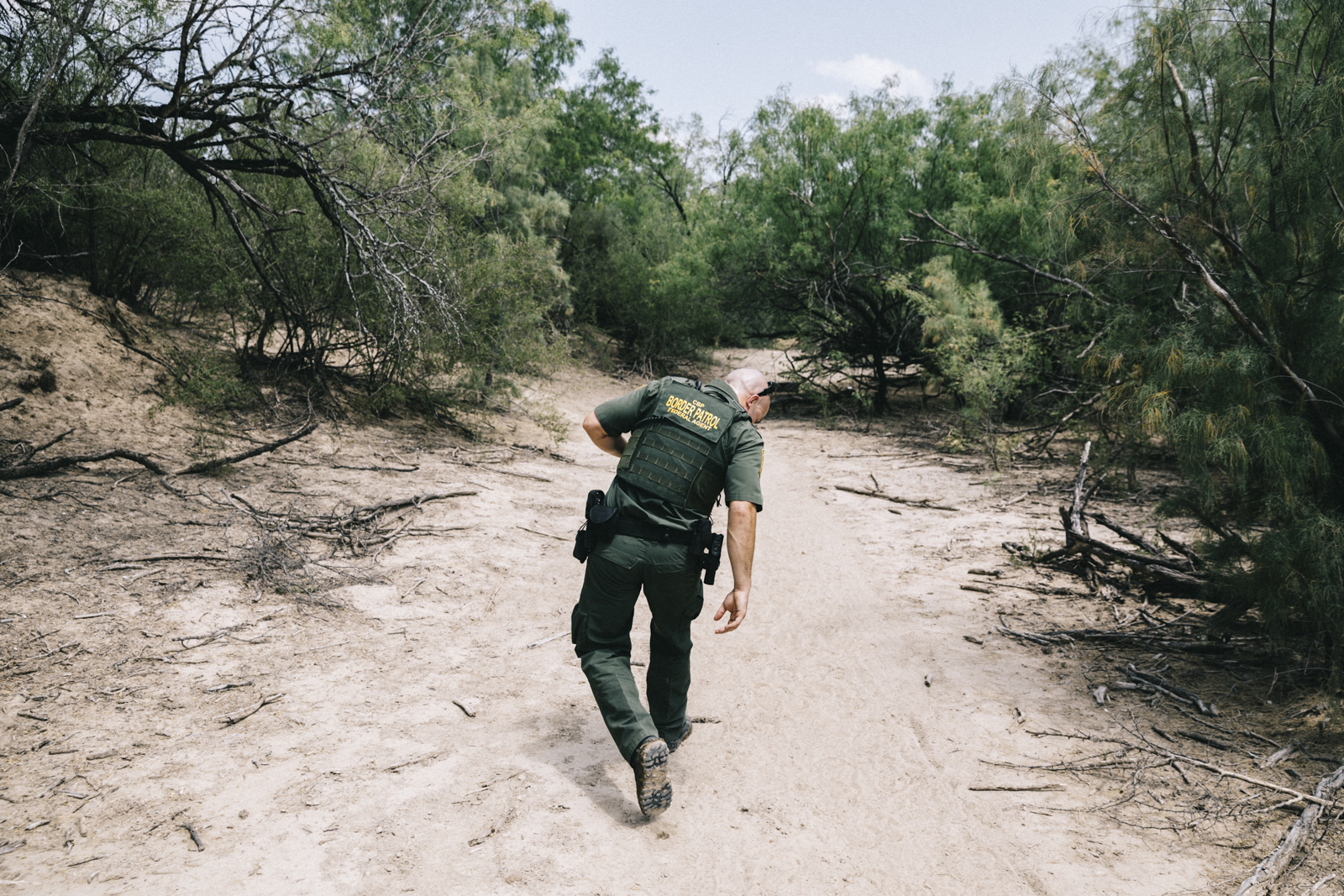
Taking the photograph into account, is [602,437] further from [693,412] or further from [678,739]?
[678,739]

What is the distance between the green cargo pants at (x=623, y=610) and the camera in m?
3.22

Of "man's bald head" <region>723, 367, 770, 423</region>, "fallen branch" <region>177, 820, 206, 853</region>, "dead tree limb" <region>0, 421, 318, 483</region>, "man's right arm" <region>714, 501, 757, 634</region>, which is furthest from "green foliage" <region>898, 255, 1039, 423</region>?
"fallen branch" <region>177, 820, 206, 853</region>

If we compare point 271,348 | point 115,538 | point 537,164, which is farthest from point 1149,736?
point 537,164

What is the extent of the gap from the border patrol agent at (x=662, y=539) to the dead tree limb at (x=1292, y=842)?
1950 mm

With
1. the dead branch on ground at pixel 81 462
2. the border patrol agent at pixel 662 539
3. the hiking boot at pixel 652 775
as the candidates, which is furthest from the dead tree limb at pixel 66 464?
the hiking boot at pixel 652 775

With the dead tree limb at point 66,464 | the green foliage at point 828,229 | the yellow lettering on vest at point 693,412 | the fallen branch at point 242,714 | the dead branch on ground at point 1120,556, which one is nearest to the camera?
the yellow lettering on vest at point 693,412

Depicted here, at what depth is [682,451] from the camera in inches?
134

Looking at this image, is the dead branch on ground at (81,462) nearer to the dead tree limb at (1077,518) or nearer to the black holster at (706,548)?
the black holster at (706,548)

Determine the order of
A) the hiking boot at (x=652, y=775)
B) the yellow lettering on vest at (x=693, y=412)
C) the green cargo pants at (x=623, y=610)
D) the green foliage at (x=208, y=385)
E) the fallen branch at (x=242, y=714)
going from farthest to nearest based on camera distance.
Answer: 1. the green foliage at (x=208, y=385)
2. the fallen branch at (x=242, y=714)
3. the yellow lettering on vest at (x=693, y=412)
4. the green cargo pants at (x=623, y=610)
5. the hiking boot at (x=652, y=775)

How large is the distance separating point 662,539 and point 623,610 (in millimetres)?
354

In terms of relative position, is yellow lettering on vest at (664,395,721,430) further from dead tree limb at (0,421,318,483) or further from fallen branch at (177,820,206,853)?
dead tree limb at (0,421,318,483)

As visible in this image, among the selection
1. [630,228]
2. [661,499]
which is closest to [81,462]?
[661,499]

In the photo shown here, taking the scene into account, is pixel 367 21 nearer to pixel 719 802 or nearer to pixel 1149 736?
pixel 719 802

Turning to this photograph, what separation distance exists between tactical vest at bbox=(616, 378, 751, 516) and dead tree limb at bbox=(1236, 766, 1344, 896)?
7.70ft
